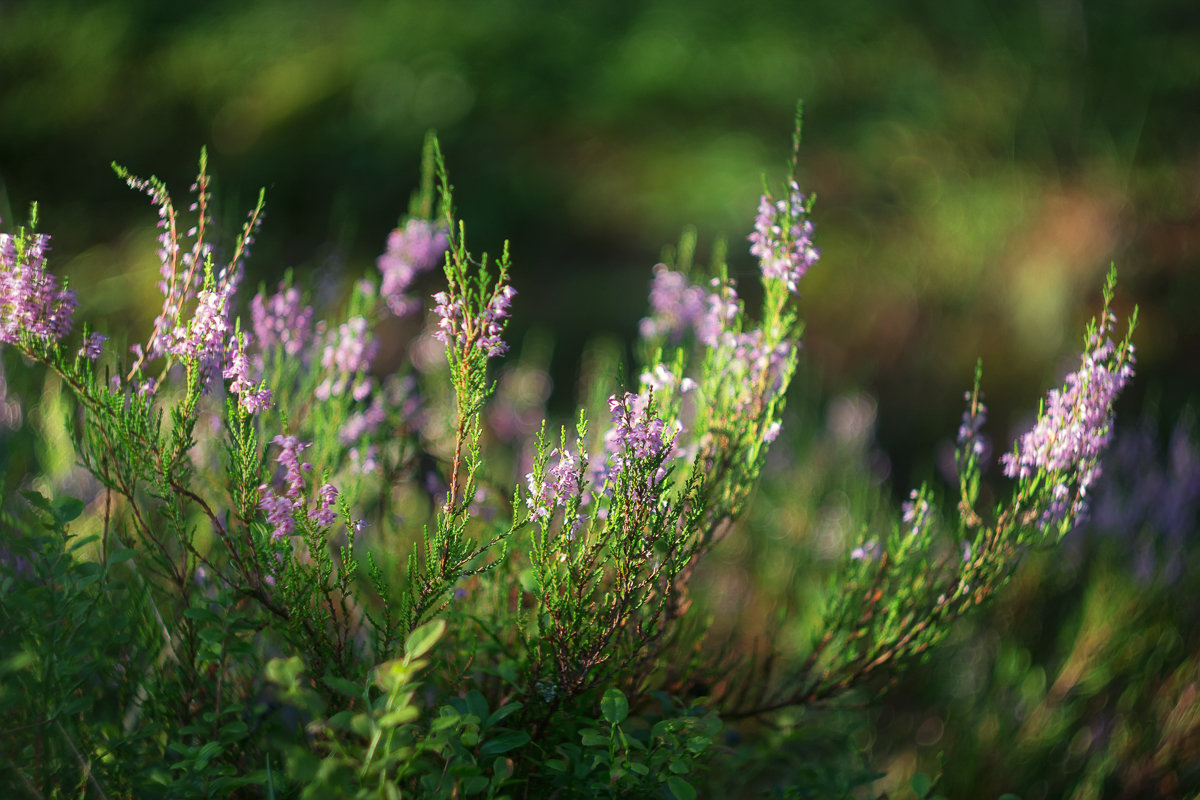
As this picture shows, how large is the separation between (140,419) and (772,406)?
38.5 inches

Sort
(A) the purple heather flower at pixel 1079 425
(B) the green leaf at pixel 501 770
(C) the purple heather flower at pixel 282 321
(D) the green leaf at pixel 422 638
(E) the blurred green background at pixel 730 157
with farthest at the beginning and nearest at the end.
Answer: (E) the blurred green background at pixel 730 157, (C) the purple heather flower at pixel 282 321, (A) the purple heather flower at pixel 1079 425, (B) the green leaf at pixel 501 770, (D) the green leaf at pixel 422 638

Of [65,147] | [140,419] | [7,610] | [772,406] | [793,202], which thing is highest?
[65,147]

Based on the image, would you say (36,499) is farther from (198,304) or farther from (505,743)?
(505,743)

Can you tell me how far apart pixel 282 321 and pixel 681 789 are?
3.85ft

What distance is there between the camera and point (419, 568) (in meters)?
1.57

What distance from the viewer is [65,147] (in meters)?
6.46

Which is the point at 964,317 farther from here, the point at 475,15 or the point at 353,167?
the point at 475,15

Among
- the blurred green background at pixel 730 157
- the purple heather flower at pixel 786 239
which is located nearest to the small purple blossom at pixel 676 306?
the purple heather flower at pixel 786 239

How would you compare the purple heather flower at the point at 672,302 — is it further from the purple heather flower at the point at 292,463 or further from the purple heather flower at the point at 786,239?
the purple heather flower at the point at 292,463

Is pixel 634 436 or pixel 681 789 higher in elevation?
pixel 634 436

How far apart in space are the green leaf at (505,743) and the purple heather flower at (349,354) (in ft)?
2.48

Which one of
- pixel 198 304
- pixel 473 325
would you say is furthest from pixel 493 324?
pixel 198 304

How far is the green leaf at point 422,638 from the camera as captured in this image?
102 cm

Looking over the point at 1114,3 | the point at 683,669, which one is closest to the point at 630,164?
the point at 1114,3
